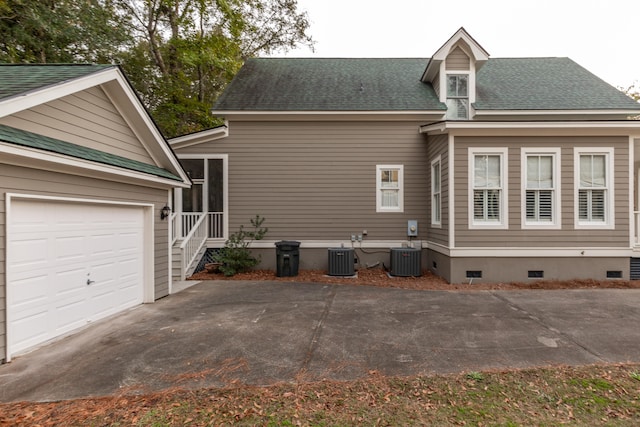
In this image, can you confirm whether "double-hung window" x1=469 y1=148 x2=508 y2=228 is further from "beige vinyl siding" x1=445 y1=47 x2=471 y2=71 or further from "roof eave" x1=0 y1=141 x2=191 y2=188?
"roof eave" x1=0 y1=141 x2=191 y2=188

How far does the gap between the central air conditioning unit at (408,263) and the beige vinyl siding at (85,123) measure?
7.15 m

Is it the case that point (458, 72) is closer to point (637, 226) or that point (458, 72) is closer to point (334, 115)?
point (334, 115)

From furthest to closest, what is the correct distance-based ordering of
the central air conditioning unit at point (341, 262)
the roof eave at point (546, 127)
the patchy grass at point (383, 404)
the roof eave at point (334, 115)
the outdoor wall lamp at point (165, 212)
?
the roof eave at point (334, 115)
the central air conditioning unit at point (341, 262)
the roof eave at point (546, 127)
the outdoor wall lamp at point (165, 212)
the patchy grass at point (383, 404)

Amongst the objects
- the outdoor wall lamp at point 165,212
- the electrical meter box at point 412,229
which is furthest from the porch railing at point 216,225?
the electrical meter box at point 412,229

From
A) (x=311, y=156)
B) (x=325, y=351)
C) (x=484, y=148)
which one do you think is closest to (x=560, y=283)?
(x=484, y=148)

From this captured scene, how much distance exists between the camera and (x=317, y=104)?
9.93 metres

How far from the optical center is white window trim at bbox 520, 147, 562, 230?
25.1ft

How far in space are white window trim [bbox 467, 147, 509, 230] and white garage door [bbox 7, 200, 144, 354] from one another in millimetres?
8049

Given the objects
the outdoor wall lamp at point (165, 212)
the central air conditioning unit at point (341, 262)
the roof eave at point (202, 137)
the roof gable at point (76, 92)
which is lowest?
the central air conditioning unit at point (341, 262)

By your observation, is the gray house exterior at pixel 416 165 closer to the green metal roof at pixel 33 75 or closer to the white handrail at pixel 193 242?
the white handrail at pixel 193 242

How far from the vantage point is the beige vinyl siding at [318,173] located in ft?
32.0

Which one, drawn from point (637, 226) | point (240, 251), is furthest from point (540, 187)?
point (240, 251)

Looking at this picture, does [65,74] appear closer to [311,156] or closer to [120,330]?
[120,330]

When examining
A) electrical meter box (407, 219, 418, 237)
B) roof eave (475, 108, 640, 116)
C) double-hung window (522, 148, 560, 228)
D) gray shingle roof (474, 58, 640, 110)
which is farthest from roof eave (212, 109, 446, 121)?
electrical meter box (407, 219, 418, 237)
